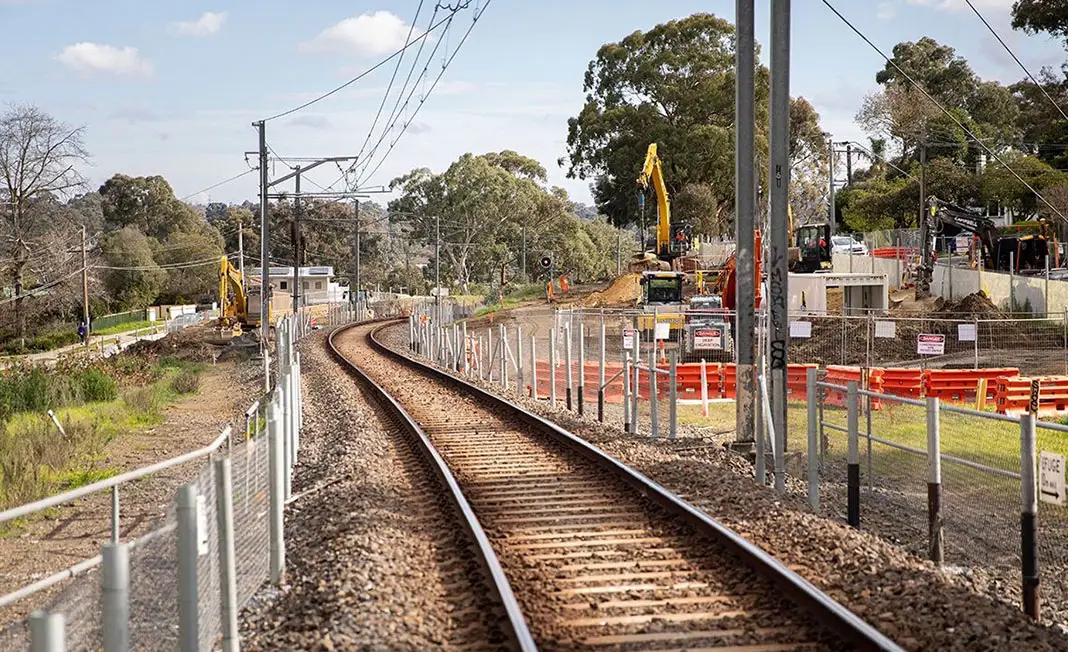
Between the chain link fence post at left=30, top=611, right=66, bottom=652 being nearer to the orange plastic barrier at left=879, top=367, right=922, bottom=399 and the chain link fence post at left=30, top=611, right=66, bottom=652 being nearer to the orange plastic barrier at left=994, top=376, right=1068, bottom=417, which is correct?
the orange plastic barrier at left=994, top=376, right=1068, bottom=417

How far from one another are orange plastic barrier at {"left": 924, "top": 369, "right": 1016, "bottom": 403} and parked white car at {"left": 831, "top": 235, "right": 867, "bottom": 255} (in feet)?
122

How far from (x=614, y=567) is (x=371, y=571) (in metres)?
1.99

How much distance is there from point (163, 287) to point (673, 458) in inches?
3982

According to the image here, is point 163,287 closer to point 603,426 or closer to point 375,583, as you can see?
point 603,426

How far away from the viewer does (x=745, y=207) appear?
17.1 meters

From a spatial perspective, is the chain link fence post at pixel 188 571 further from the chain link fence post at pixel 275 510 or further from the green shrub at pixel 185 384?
the green shrub at pixel 185 384

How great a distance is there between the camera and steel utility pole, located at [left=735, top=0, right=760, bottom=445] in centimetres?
1683

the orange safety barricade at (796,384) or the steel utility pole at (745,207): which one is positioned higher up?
the steel utility pole at (745,207)

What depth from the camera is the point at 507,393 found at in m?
27.4

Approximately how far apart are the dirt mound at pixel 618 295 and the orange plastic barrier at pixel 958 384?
1517 inches

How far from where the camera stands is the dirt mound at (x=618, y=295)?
69.9 m

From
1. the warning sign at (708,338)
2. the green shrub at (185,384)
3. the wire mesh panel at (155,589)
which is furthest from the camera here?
the green shrub at (185,384)

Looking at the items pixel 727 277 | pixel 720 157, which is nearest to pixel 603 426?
pixel 727 277

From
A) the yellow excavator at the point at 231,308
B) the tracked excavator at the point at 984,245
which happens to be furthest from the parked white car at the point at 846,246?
the yellow excavator at the point at 231,308
